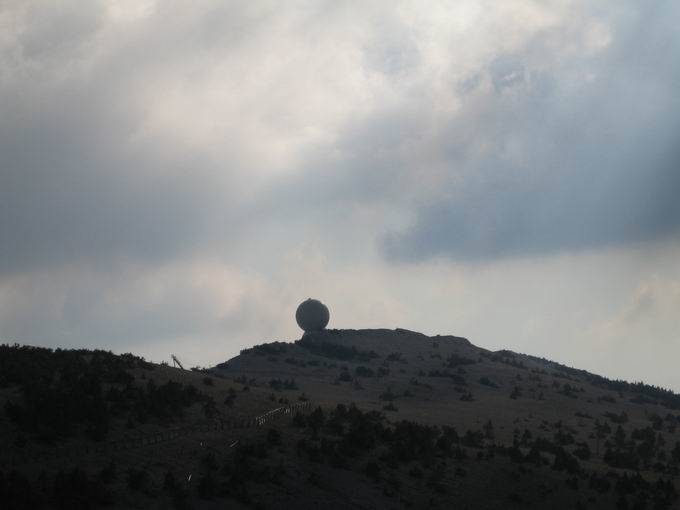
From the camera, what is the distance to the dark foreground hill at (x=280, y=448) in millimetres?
38125

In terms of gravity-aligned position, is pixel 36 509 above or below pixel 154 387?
below

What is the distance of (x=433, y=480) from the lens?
48.7m

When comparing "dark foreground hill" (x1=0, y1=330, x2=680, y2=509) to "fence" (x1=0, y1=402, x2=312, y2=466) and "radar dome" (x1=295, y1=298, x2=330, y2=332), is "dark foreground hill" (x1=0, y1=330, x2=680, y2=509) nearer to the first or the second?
"fence" (x1=0, y1=402, x2=312, y2=466)

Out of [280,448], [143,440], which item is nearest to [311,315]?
[280,448]

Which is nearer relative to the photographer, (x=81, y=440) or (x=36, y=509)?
(x=36, y=509)

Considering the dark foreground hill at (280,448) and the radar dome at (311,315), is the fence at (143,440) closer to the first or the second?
the dark foreground hill at (280,448)

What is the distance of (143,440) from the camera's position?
43594 mm

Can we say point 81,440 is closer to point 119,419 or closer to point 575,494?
point 119,419

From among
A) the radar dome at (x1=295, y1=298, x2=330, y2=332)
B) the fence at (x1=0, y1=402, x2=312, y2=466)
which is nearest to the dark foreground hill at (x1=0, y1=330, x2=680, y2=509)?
the fence at (x1=0, y1=402, x2=312, y2=466)

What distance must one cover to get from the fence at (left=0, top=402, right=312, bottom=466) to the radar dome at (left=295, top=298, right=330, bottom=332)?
5486 cm

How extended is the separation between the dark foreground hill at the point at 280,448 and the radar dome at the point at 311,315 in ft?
92.5

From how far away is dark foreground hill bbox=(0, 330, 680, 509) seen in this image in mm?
38125

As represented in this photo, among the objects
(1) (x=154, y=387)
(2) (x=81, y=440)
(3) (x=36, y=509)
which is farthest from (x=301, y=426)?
(3) (x=36, y=509)

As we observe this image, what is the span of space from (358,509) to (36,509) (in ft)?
50.6
